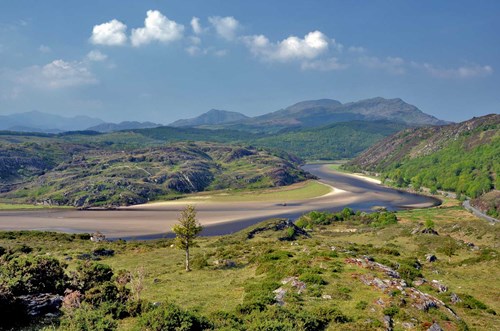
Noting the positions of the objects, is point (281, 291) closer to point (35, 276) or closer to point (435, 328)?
point (435, 328)

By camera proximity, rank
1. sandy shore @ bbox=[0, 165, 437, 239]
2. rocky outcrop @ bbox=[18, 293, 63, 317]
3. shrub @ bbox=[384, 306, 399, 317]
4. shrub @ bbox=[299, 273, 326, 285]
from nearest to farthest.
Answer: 1. rocky outcrop @ bbox=[18, 293, 63, 317]
2. shrub @ bbox=[384, 306, 399, 317]
3. shrub @ bbox=[299, 273, 326, 285]
4. sandy shore @ bbox=[0, 165, 437, 239]

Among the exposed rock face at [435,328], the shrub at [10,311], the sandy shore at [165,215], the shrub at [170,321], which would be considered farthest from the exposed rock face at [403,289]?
the sandy shore at [165,215]

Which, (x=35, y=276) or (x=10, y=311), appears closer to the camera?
(x=10, y=311)

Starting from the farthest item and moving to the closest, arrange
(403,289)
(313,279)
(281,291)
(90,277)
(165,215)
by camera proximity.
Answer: (165,215), (313,279), (90,277), (403,289), (281,291)

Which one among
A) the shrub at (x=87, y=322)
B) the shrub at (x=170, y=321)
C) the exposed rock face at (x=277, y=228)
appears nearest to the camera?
the shrub at (x=87, y=322)

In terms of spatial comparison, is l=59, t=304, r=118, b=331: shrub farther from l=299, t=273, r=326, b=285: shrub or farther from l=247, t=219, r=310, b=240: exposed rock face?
l=247, t=219, r=310, b=240: exposed rock face

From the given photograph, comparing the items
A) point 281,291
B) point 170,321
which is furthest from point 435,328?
point 170,321

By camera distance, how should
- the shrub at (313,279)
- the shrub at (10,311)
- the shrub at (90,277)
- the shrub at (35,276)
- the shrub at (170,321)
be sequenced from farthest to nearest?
the shrub at (313,279)
the shrub at (90,277)
the shrub at (35,276)
the shrub at (10,311)
the shrub at (170,321)

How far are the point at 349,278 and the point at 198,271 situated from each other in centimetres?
2122

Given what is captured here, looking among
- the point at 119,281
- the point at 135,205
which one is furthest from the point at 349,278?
the point at 135,205

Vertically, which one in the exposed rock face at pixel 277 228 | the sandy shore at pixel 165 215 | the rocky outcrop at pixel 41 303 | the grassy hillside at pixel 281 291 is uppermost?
the rocky outcrop at pixel 41 303

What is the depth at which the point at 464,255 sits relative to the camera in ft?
214

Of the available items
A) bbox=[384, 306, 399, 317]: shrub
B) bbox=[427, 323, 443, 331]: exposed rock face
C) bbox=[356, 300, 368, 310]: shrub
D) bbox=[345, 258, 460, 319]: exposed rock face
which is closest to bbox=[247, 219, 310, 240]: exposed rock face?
bbox=[345, 258, 460, 319]: exposed rock face

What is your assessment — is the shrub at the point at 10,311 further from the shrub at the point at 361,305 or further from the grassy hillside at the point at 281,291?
the shrub at the point at 361,305
